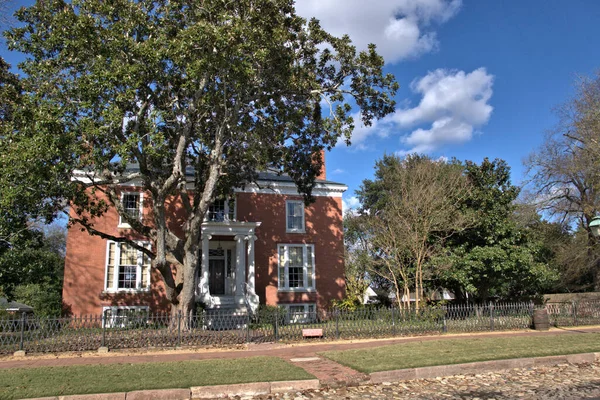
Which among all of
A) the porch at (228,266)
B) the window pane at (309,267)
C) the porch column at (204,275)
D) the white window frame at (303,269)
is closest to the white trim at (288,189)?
the porch at (228,266)

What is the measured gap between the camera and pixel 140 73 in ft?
43.9

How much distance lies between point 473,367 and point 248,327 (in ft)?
22.3

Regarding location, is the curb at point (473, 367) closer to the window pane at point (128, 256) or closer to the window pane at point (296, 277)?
→ the window pane at point (296, 277)

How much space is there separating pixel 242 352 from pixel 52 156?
7.95m

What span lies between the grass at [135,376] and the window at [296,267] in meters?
13.9

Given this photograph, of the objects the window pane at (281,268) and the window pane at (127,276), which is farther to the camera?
the window pane at (281,268)

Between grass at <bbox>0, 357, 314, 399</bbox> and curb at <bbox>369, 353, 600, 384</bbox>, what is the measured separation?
176 centimetres

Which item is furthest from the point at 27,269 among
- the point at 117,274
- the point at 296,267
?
the point at 296,267

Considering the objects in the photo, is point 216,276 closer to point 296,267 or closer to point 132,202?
point 296,267

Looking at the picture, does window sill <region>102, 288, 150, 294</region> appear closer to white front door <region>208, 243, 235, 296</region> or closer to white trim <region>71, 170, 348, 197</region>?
white front door <region>208, 243, 235, 296</region>

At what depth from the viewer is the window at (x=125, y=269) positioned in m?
21.5

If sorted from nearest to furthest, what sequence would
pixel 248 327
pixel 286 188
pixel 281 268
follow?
pixel 248 327, pixel 281 268, pixel 286 188

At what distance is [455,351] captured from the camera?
11.5 m

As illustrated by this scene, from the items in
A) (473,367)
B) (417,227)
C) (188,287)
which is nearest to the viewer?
(473,367)
